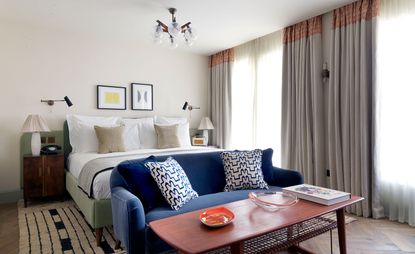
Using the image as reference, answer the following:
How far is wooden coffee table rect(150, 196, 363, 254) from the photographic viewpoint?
1.24m

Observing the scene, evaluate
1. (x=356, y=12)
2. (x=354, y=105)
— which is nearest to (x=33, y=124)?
(x=354, y=105)

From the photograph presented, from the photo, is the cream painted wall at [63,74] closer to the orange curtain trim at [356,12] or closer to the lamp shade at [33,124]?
the lamp shade at [33,124]

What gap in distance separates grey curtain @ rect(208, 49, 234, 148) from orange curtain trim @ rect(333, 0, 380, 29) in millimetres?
2021

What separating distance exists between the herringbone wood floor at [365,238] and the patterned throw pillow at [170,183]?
3.96 feet

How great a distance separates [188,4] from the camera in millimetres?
3004

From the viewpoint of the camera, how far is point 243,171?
2482 millimetres

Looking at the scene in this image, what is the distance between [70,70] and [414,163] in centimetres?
459

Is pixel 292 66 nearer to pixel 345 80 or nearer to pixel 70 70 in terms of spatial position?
pixel 345 80

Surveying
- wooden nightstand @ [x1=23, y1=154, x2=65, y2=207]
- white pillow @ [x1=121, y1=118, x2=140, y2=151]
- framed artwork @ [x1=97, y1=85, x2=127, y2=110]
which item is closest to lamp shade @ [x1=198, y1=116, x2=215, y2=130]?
white pillow @ [x1=121, y1=118, x2=140, y2=151]

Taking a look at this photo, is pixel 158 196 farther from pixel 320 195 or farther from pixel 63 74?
pixel 63 74

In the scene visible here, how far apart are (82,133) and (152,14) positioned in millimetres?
1894

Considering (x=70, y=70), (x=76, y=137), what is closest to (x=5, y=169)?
(x=76, y=137)

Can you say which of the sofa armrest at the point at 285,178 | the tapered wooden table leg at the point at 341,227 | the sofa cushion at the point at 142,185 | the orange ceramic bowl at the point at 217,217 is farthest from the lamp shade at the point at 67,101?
the tapered wooden table leg at the point at 341,227

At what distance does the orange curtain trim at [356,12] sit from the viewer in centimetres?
285
